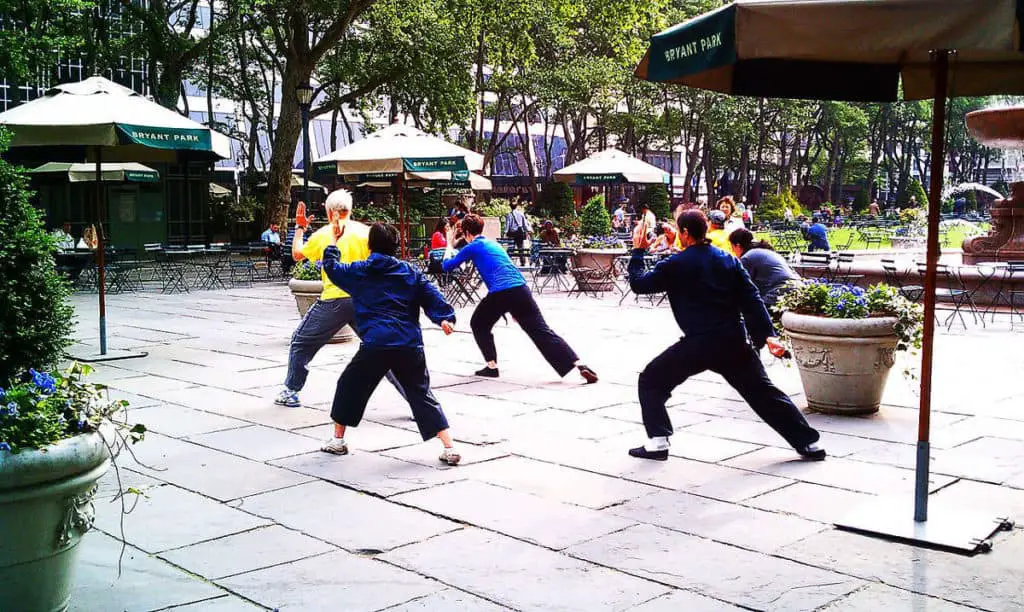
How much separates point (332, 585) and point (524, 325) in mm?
5627

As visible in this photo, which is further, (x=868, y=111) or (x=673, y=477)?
(x=868, y=111)

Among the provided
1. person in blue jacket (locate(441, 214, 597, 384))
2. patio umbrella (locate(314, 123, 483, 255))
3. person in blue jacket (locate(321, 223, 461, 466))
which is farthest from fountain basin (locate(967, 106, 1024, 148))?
person in blue jacket (locate(321, 223, 461, 466))

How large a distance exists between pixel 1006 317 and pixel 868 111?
50574mm

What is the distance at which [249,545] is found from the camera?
17.6 feet

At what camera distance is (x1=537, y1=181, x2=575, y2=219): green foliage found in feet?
134

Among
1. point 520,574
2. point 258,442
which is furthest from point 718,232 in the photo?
point 520,574

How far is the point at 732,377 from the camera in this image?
274 inches

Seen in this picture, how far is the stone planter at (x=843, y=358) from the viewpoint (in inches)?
321

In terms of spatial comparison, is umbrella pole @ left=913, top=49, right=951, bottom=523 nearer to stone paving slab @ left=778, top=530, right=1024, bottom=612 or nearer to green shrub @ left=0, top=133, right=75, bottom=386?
stone paving slab @ left=778, top=530, right=1024, bottom=612

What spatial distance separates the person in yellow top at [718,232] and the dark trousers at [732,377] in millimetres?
4411

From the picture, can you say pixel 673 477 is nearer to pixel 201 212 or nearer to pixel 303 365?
pixel 303 365

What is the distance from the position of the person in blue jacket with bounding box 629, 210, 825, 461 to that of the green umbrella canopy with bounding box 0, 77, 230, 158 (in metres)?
6.65

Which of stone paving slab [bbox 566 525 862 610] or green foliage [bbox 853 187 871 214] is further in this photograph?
green foliage [bbox 853 187 871 214]

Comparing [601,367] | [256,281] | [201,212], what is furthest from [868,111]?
[601,367]
